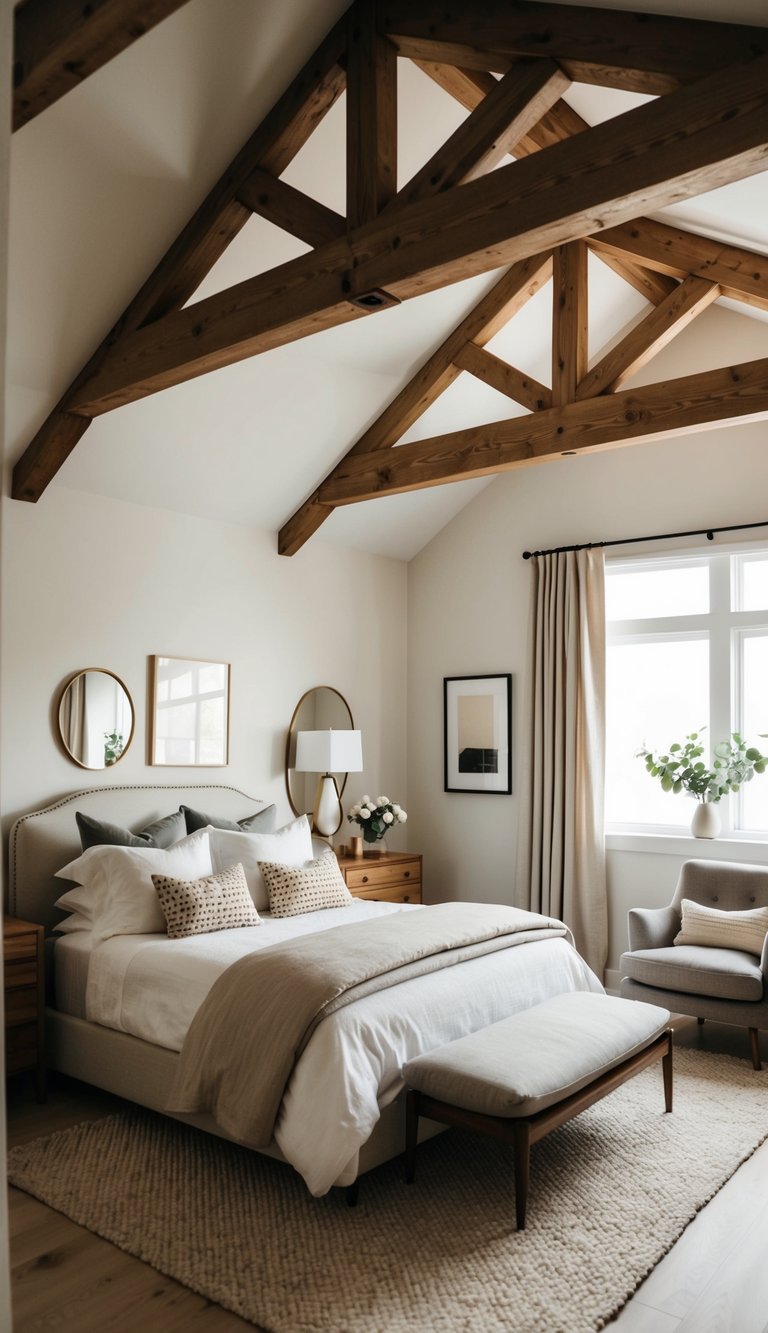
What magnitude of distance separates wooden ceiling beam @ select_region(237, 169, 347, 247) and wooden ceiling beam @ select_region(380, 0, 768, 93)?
0.57 m

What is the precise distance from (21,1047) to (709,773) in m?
3.45

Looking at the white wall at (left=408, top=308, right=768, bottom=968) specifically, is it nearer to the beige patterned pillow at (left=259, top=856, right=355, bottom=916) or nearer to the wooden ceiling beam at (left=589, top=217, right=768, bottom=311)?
the wooden ceiling beam at (left=589, top=217, right=768, bottom=311)

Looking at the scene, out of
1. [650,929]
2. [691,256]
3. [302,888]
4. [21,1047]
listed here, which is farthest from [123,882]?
[691,256]

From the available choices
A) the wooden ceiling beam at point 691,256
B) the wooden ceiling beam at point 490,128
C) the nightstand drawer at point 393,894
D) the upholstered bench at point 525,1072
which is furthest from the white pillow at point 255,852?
the wooden ceiling beam at point 691,256

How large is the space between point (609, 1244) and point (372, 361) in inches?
152

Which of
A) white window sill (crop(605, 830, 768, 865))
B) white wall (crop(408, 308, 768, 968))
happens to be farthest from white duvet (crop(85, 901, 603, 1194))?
white wall (crop(408, 308, 768, 968))

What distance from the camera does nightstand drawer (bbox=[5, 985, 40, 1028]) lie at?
3.60m

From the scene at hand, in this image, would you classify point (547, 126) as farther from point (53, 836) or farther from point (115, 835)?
point (53, 836)

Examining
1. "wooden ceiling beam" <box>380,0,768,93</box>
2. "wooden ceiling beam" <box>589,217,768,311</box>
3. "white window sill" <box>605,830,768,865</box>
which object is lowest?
"white window sill" <box>605,830,768,865</box>

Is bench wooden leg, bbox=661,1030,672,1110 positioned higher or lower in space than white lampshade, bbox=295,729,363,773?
lower

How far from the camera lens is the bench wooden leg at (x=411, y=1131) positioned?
2.93m

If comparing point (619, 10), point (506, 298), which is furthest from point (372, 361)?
point (619, 10)

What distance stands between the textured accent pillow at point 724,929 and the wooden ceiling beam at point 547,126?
309 cm

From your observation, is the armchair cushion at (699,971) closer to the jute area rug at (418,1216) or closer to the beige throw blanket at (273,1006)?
the jute area rug at (418,1216)
